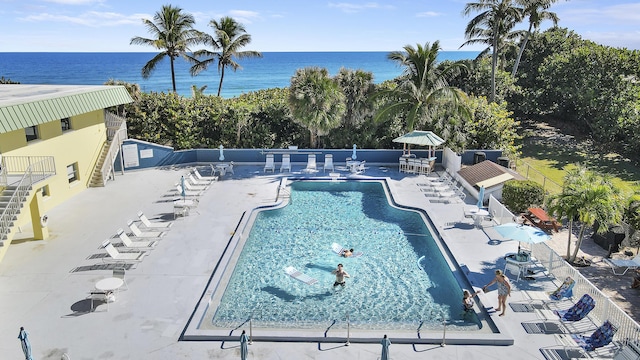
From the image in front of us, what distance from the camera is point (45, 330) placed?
10.5m

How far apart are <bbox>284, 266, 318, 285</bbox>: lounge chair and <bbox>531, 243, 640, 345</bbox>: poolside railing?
6.62m

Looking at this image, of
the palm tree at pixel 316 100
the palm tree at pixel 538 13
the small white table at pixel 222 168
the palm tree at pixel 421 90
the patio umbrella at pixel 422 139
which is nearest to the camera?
the patio umbrella at pixel 422 139

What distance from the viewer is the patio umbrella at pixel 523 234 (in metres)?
12.9

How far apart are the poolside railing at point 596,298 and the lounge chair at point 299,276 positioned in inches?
261

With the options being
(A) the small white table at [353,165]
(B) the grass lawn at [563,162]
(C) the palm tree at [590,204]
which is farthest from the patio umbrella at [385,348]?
(B) the grass lawn at [563,162]

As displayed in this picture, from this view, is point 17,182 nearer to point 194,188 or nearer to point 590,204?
point 194,188

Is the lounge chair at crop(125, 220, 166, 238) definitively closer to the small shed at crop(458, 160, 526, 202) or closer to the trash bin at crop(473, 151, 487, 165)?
the small shed at crop(458, 160, 526, 202)

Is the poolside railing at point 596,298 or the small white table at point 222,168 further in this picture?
the small white table at point 222,168

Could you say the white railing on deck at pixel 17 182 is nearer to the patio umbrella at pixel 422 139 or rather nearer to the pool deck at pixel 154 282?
the pool deck at pixel 154 282

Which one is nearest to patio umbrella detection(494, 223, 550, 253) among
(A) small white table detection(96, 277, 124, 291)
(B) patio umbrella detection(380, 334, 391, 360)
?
(B) patio umbrella detection(380, 334, 391, 360)

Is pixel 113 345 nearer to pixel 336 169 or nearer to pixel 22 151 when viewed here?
pixel 22 151

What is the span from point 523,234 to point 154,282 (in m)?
10.2

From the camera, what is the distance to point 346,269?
14039 millimetres

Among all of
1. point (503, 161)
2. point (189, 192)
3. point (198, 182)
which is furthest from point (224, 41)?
point (503, 161)
